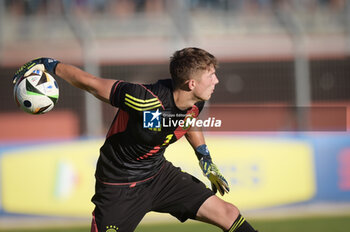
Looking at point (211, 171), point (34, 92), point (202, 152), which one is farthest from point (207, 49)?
point (34, 92)

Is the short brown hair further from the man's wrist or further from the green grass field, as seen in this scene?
the green grass field

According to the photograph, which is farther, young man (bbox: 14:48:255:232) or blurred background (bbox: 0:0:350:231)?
blurred background (bbox: 0:0:350:231)

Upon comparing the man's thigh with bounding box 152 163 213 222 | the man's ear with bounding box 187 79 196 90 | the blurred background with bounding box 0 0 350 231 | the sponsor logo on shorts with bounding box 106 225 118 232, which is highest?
the blurred background with bounding box 0 0 350 231

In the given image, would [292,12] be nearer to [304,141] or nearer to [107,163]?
[304,141]

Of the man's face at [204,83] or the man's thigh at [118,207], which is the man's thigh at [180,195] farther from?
the man's face at [204,83]

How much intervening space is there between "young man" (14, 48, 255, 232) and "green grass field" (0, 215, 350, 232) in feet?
11.9

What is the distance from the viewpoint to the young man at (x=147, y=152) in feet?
14.9

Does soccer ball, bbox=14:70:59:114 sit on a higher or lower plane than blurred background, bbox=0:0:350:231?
lower

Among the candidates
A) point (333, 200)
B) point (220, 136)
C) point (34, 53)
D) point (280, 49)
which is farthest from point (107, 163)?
point (280, 49)

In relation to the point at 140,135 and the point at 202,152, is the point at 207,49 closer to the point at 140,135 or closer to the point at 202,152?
the point at 202,152

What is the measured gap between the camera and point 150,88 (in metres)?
4.64

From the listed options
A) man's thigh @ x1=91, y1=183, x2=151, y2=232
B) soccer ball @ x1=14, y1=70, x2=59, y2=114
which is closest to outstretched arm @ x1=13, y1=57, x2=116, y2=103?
soccer ball @ x1=14, y1=70, x2=59, y2=114

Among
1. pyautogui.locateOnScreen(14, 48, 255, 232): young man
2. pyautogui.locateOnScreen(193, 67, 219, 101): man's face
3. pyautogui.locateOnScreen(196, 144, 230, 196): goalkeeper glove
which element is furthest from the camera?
pyautogui.locateOnScreen(196, 144, 230, 196): goalkeeper glove

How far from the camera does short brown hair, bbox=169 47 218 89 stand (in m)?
4.61
